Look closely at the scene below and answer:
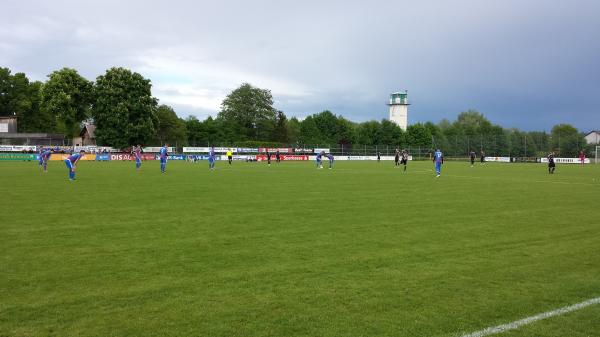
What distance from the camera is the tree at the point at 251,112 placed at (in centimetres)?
9819

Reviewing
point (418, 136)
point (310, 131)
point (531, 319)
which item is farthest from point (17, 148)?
point (418, 136)

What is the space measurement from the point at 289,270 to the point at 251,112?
94176 millimetres

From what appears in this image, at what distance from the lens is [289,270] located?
657 cm

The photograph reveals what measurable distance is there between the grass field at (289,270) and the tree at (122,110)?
2031 inches

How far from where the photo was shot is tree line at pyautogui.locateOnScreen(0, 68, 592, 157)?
203 ft

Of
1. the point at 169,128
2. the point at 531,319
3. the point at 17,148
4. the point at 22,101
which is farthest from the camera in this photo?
the point at 169,128

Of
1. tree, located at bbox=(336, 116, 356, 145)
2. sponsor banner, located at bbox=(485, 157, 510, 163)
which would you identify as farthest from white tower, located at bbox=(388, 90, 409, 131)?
sponsor banner, located at bbox=(485, 157, 510, 163)

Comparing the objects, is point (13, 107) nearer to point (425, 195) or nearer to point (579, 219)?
point (425, 195)

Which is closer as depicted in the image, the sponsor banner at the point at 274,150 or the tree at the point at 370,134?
the sponsor banner at the point at 274,150

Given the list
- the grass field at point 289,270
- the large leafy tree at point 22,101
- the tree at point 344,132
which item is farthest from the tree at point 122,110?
the grass field at point 289,270

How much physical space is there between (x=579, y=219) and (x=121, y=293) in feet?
36.7

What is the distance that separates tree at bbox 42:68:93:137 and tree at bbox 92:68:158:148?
2.51 m

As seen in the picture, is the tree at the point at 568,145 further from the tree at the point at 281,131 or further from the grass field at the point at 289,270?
the grass field at the point at 289,270

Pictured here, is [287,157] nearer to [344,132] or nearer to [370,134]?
[370,134]
